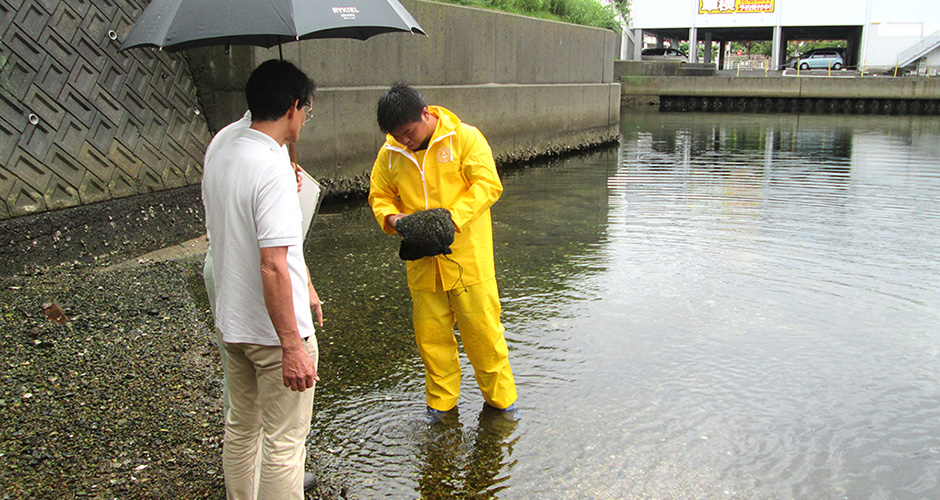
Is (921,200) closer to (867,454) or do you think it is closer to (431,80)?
(431,80)

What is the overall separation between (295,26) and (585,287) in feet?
14.3

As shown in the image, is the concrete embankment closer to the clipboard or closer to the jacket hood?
the jacket hood

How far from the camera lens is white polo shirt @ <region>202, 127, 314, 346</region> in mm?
2465

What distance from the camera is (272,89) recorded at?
2576 millimetres

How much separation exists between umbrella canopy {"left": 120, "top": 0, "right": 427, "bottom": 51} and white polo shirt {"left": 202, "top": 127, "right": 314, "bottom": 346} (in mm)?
488

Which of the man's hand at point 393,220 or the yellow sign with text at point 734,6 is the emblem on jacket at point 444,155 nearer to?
the man's hand at point 393,220

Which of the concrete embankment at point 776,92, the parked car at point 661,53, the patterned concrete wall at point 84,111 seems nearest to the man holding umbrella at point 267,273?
the patterned concrete wall at point 84,111

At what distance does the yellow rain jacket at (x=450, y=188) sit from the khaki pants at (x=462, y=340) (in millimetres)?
86

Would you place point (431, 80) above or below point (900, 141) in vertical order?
above

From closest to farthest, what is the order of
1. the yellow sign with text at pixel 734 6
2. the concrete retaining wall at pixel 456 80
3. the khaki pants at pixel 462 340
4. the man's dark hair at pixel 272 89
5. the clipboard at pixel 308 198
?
the man's dark hair at pixel 272 89, the clipboard at pixel 308 198, the khaki pants at pixel 462 340, the concrete retaining wall at pixel 456 80, the yellow sign with text at pixel 734 6

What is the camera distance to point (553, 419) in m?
4.21

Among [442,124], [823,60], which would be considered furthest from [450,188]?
[823,60]

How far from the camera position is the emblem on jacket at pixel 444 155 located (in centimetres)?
368

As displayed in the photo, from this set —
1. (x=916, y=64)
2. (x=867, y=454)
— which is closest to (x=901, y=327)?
(x=867, y=454)
